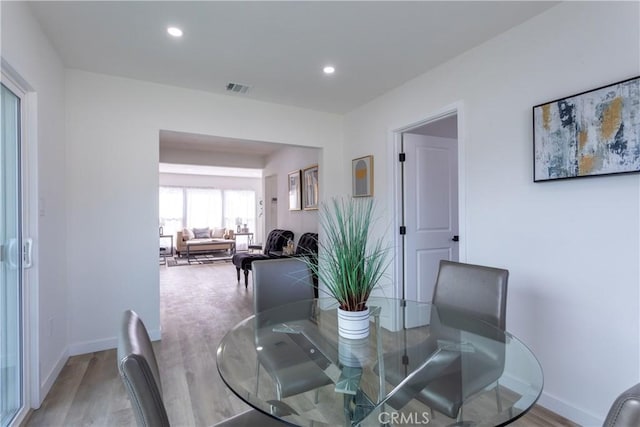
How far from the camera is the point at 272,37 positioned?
7.39 feet

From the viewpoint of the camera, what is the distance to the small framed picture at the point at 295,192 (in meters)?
5.53

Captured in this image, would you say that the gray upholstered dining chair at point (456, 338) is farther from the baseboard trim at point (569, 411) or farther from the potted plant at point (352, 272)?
the baseboard trim at point (569, 411)

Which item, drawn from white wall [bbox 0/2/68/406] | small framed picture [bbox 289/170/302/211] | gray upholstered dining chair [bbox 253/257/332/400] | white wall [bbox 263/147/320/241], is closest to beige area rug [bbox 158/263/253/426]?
gray upholstered dining chair [bbox 253/257/332/400]

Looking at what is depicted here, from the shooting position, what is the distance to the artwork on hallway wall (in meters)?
1.59

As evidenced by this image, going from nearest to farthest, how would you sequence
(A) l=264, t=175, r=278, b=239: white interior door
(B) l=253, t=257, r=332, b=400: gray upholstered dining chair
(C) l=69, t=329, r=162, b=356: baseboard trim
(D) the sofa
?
(B) l=253, t=257, r=332, b=400: gray upholstered dining chair
(C) l=69, t=329, r=162, b=356: baseboard trim
(A) l=264, t=175, r=278, b=239: white interior door
(D) the sofa

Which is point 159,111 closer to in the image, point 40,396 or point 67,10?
point 67,10

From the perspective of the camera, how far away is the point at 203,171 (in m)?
9.65

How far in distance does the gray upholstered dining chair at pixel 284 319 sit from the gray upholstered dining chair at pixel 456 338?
13.9 inches

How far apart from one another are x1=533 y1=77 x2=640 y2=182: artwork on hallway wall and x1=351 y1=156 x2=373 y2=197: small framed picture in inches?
67.0

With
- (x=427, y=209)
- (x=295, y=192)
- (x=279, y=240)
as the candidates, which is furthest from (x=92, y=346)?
(x=295, y=192)

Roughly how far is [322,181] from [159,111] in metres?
1.91

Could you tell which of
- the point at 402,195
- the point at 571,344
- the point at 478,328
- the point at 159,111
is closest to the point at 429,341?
the point at 478,328

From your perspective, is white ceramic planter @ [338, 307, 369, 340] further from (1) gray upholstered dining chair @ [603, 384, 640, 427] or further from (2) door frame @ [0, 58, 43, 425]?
(2) door frame @ [0, 58, 43, 425]

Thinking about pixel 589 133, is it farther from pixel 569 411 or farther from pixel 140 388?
pixel 140 388
